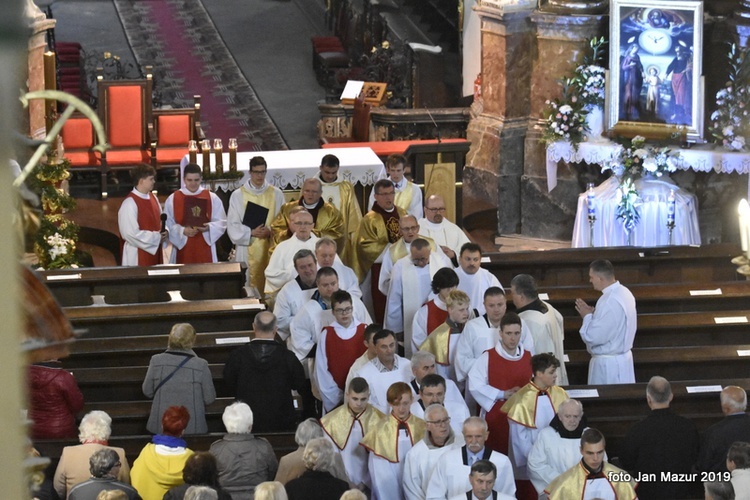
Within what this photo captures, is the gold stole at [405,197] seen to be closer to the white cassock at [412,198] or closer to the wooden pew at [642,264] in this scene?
the white cassock at [412,198]

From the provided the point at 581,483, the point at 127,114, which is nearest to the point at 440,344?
the point at 581,483

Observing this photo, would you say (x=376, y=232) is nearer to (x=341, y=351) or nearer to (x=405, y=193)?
(x=405, y=193)

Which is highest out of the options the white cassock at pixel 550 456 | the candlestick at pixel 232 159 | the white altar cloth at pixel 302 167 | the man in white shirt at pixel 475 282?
the candlestick at pixel 232 159

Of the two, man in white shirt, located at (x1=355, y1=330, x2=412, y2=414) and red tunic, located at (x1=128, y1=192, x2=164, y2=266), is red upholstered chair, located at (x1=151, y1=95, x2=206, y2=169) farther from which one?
man in white shirt, located at (x1=355, y1=330, x2=412, y2=414)

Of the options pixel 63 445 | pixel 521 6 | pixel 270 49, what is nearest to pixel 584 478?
pixel 63 445

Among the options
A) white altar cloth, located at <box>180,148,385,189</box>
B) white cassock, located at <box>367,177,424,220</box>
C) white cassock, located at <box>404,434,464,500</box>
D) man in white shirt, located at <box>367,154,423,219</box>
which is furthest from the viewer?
white altar cloth, located at <box>180,148,385,189</box>

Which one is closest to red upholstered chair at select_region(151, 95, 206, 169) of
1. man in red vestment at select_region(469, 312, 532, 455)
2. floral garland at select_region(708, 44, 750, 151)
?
floral garland at select_region(708, 44, 750, 151)

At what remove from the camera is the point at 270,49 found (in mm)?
22516

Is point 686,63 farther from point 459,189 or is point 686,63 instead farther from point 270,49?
point 270,49

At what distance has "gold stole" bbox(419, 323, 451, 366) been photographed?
313 inches

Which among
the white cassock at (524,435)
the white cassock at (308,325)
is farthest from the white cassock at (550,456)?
the white cassock at (308,325)

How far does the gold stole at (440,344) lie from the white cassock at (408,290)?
827 millimetres

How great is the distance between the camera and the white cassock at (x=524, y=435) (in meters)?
7.15

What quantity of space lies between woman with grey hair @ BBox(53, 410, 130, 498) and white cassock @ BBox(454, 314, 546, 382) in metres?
2.38
